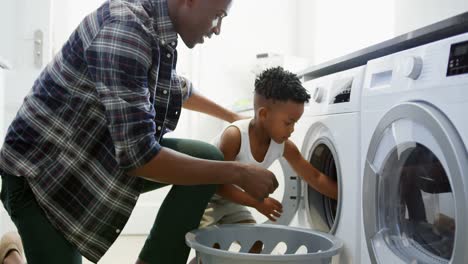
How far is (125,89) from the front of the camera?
84cm

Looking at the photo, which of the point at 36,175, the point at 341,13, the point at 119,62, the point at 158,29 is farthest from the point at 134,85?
the point at 341,13

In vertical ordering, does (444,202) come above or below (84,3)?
below

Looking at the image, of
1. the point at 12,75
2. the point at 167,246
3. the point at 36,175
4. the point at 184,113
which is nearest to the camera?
the point at 36,175

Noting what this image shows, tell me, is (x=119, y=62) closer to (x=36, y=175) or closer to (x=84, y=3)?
(x=36, y=175)

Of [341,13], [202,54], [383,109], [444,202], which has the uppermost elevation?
[341,13]

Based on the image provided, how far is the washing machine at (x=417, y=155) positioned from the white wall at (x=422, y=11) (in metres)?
0.50

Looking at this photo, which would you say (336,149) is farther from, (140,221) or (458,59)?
(140,221)

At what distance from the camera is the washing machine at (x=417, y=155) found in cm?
77

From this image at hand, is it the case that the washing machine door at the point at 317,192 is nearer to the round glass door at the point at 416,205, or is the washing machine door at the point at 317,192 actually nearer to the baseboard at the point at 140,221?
the round glass door at the point at 416,205

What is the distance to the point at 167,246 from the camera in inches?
43.4

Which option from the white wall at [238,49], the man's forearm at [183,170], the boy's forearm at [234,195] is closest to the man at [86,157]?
the man's forearm at [183,170]

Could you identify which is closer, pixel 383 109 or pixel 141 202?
pixel 383 109

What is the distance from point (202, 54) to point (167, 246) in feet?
6.57

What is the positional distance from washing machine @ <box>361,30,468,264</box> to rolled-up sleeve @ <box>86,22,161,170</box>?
519 millimetres
